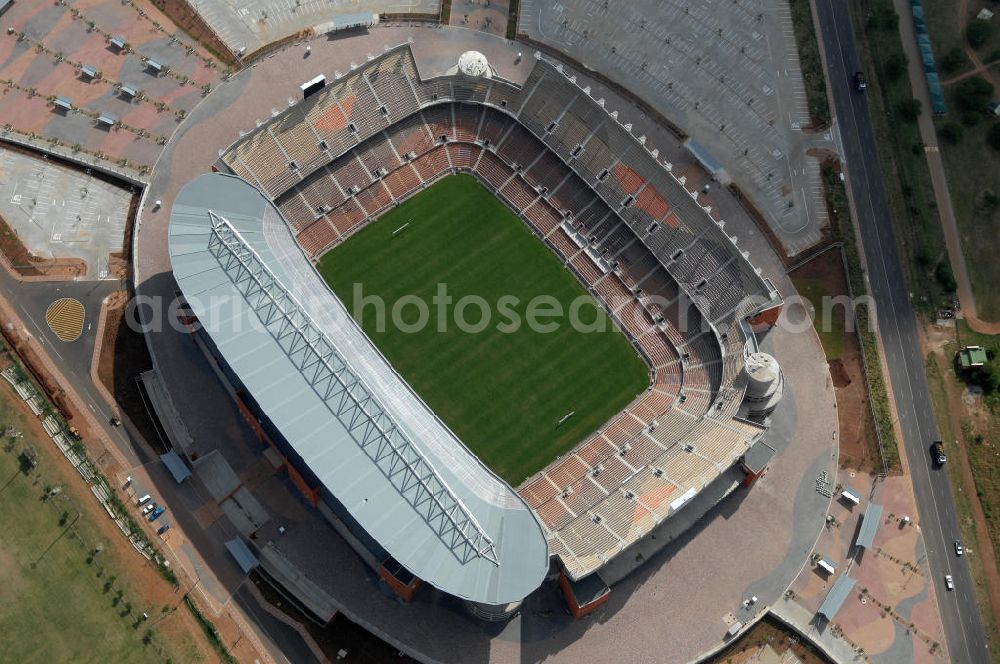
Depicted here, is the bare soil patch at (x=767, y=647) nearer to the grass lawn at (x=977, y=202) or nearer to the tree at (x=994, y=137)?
the grass lawn at (x=977, y=202)

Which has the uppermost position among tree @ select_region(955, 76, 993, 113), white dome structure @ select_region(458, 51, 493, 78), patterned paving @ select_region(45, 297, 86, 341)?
patterned paving @ select_region(45, 297, 86, 341)

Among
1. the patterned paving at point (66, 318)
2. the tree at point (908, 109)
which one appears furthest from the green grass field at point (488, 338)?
the tree at point (908, 109)

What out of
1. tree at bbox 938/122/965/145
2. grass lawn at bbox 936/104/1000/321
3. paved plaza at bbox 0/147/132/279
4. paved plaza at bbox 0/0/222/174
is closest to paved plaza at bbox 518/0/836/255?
tree at bbox 938/122/965/145

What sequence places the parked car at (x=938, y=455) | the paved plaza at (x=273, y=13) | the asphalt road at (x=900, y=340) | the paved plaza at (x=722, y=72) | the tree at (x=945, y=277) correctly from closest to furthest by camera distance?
the asphalt road at (x=900, y=340) → the parked car at (x=938, y=455) → the tree at (x=945, y=277) → the paved plaza at (x=722, y=72) → the paved plaza at (x=273, y=13)

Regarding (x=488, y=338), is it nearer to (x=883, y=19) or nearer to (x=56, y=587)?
(x=56, y=587)

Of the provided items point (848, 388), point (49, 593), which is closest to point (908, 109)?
point (848, 388)

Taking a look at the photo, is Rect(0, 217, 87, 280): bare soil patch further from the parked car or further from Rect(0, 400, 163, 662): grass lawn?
the parked car

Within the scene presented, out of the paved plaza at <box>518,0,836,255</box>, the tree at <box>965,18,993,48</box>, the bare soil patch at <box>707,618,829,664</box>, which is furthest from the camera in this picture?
the tree at <box>965,18,993,48</box>
